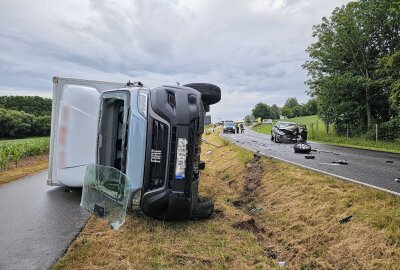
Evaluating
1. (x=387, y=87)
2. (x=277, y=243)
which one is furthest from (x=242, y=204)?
(x=387, y=87)

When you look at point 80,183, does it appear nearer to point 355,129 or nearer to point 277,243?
point 277,243

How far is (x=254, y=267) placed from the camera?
3.86 meters

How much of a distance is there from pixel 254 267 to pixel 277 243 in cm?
122

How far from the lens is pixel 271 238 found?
17.0 ft

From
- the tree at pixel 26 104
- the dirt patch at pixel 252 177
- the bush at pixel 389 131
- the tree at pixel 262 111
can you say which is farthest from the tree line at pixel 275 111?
the dirt patch at pixel 252 177

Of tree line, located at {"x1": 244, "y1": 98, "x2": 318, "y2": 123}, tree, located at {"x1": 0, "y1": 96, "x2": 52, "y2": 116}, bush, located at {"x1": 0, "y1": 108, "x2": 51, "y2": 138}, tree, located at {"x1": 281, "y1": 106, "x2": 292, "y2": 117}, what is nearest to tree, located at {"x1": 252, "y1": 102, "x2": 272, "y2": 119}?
tree line, located at {"x1": 244, "y1": 98, "x2": 318, "y2": 123}

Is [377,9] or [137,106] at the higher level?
[377,9]

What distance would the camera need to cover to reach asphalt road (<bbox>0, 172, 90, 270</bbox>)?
392 cm

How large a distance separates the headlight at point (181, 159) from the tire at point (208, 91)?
1579mm

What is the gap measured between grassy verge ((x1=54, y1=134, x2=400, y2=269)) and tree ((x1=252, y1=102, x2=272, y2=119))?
4913 inches

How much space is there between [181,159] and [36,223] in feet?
9.21

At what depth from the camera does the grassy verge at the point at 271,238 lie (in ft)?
12.5

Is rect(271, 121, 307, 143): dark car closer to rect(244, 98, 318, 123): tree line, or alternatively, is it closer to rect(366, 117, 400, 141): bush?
rect(366, 117, 400, 141): bush

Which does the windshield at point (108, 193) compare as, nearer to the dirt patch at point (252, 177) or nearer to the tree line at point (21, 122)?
the dirt patch at point (252, 177)
